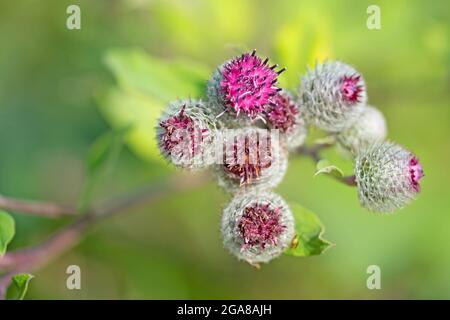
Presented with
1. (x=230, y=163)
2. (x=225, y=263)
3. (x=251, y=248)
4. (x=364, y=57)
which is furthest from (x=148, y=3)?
(x=251, y=248)

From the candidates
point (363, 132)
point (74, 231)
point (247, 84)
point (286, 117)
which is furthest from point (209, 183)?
point (247, 84)

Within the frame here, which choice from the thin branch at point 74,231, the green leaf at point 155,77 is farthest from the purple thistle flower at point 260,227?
the thin branch at point 74,231

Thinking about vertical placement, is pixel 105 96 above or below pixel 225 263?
above


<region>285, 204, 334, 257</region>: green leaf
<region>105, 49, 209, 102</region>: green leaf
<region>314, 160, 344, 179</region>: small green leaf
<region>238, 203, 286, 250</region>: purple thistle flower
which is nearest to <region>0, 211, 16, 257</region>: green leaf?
<region>238, 203, 286, 250</region>: purple thistle flower

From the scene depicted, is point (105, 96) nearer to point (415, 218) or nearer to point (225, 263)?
point (225, 263)

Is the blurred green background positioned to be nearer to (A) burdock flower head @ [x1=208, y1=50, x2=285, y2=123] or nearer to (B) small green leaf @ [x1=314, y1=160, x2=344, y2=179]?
(B) small green leaf @ [x1=314, y1=160, x2=344, y2=179]

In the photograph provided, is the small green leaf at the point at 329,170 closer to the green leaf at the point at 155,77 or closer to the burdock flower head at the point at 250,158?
the burdock flower head at the point at 250,158
